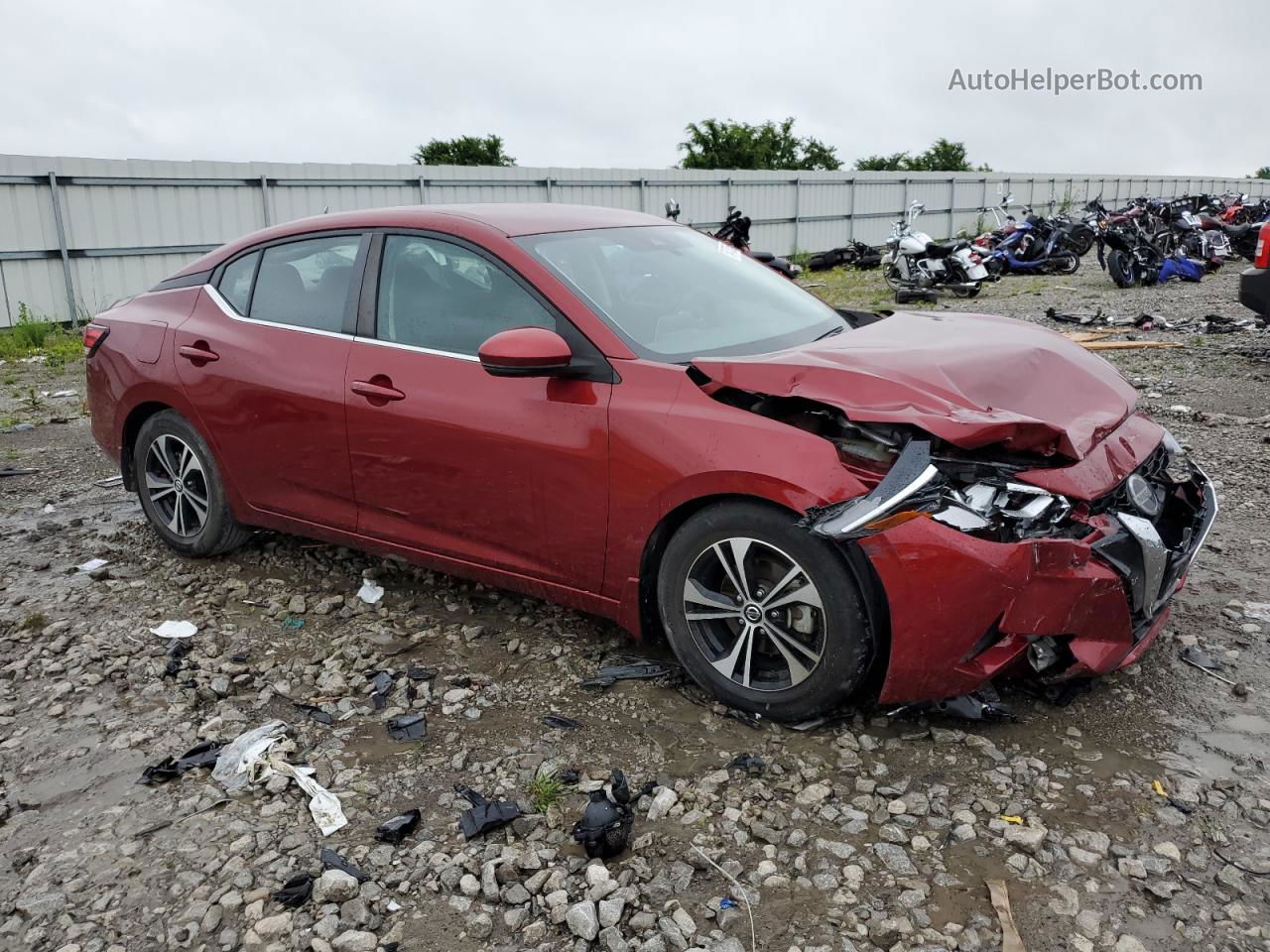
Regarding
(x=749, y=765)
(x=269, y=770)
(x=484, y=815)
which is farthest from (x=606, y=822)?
(x=269, y=770)

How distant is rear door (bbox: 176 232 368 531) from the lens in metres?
4.26

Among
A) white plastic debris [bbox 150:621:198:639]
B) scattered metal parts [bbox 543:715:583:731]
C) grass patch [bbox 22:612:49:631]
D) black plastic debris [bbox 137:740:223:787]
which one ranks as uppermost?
grass patch [bbox 22:612:49:631]

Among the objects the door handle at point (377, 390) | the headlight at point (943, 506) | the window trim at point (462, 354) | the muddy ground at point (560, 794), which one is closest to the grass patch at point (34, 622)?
the muddy ground at point (560, 794)

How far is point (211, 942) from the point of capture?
Result: 2537mm

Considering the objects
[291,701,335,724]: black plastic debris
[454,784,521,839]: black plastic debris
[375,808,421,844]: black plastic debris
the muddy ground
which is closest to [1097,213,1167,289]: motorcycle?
the muddy ground

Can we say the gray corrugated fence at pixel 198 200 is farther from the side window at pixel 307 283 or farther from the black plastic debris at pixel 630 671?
the black plastic debris at pixel 630 671

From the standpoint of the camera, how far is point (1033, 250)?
59.9 ft

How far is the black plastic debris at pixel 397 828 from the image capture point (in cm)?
289

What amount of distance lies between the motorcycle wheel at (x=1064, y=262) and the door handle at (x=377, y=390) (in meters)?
16.9

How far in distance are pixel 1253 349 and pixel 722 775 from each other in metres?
8.95

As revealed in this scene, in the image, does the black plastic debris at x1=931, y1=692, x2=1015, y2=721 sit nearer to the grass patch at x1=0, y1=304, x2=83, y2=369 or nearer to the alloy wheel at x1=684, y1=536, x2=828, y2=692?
the alloy wheel at x1=684, y1=536, x2=828, y2=692

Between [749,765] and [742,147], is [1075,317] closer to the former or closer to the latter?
[749,765]

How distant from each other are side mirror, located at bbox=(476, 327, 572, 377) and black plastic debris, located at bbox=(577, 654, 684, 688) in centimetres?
112

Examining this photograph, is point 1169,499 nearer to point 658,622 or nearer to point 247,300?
point 658,622
